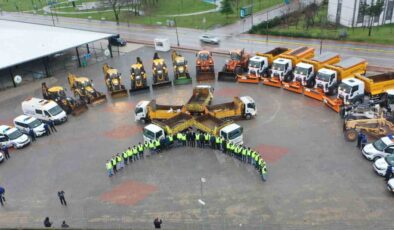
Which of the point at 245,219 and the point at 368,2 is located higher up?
the point at 368,2

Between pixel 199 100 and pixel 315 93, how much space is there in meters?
9.30

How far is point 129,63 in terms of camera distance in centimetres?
4453

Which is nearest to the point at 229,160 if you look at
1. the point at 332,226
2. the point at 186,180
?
the point at 186,180

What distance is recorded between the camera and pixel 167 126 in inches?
1043

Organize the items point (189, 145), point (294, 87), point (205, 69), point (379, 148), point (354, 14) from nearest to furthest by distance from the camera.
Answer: point (379, 148) < point (189, 145) < point (294, 87) < point (205, 69) < point (354, 14)

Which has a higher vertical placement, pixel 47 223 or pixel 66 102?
pixel 66 102

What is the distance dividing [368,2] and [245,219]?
41151 mm

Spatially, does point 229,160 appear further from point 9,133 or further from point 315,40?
point 315,40

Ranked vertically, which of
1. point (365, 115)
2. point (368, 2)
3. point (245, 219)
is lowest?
point (245, 219)

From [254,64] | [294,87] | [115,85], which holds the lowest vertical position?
[294,87]

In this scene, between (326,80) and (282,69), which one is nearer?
(326,80)

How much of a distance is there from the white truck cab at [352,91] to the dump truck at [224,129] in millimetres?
9372

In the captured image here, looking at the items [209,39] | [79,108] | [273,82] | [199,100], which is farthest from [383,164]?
[209,39]

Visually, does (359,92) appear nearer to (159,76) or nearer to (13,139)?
(159,76)
